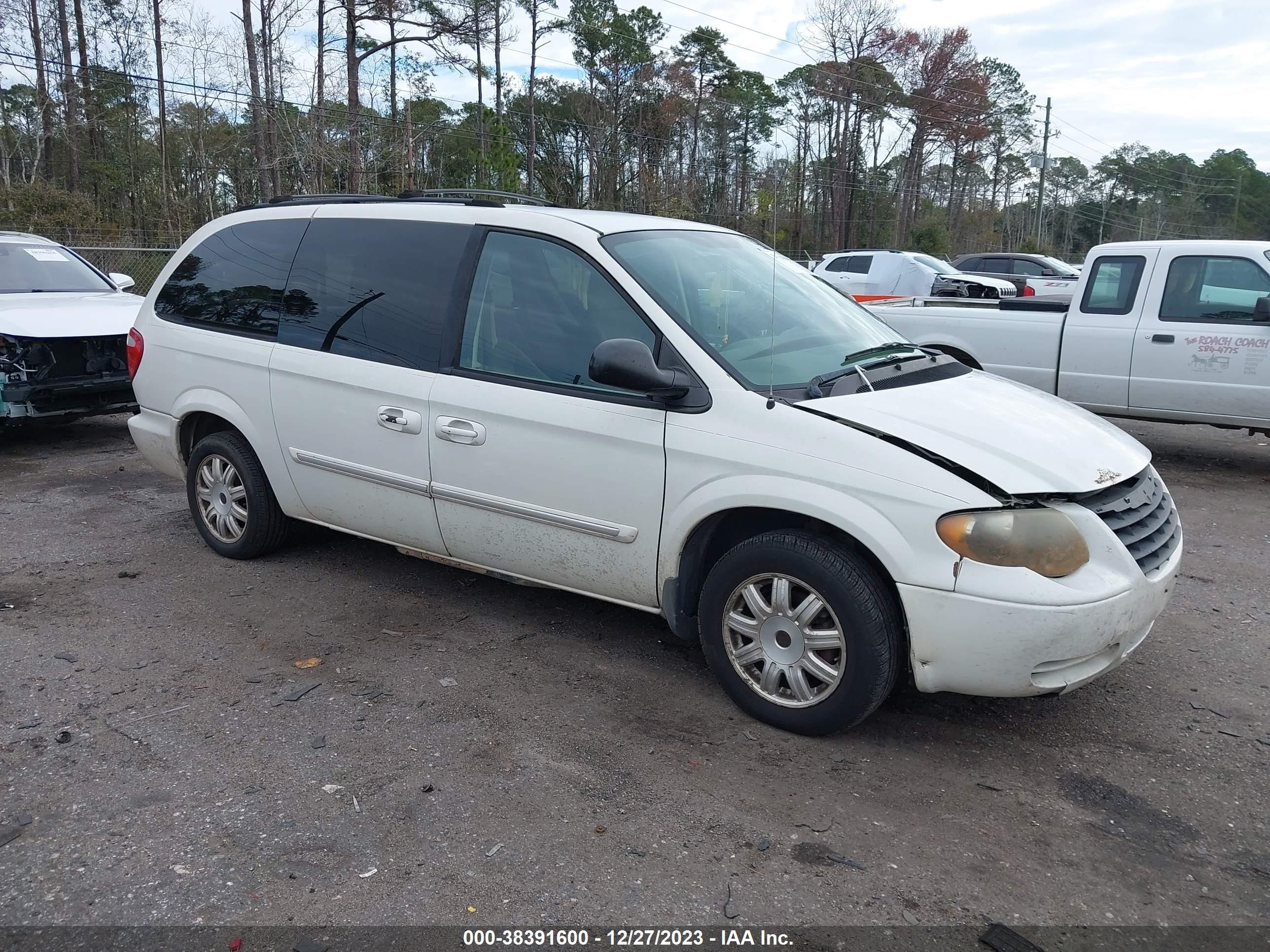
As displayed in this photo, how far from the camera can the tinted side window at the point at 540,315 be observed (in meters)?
4.04

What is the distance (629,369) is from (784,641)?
44.8 inches

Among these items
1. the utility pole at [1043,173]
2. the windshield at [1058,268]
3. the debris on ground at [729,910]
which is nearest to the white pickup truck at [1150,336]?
the debris on ground at [729,910]

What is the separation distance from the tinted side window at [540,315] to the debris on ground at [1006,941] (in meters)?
2.28

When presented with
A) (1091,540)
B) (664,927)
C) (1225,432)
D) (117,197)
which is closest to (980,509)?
(1091,540)

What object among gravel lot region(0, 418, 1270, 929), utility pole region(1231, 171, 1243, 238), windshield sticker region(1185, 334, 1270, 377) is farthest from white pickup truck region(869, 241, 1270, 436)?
utility pole region(1231, 171, 1243, 238)

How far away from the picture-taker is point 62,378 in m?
8.10

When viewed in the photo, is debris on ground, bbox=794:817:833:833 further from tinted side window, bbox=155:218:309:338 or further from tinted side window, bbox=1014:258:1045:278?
tinted side window, bbox=1014:258:1045:278

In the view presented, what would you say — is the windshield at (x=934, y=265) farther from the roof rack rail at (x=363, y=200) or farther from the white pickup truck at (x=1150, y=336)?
the roof rack rail at (x=363, y=200)

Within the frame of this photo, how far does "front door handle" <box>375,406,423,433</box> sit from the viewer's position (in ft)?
14.5

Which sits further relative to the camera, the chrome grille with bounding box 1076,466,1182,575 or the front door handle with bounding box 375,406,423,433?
the front door handle with bounding box 375,406,423,433

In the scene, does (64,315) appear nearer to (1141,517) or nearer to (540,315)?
(540,315)

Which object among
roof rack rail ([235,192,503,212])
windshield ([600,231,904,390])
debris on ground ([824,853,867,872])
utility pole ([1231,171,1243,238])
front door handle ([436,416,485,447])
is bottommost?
debris on ground ([824,853,867,872])

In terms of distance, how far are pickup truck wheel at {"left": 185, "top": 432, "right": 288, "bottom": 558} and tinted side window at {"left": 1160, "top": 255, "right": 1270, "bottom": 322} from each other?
7117 millimetres

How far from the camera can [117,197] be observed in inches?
1264
